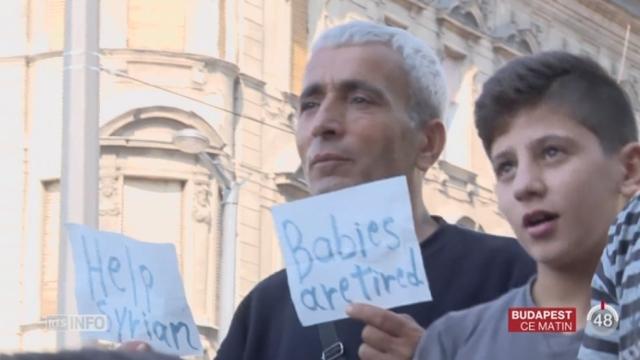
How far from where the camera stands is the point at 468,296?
4.52 m

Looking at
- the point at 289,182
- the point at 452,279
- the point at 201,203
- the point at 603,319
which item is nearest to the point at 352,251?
the point at 452,279

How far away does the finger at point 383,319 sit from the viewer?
161 inches

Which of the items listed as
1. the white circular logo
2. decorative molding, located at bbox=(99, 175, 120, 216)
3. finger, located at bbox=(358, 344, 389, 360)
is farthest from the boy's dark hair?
decorative molding, located at bbox=(99, 175, 120, 216)

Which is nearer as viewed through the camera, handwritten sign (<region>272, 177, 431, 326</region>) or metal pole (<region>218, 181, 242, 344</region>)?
handwritten sign (<region>272, 177, 431, 326</region>)

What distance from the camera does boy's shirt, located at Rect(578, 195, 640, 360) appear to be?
304 cm

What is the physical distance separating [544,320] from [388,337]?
0.37 metres

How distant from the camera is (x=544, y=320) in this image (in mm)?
3830

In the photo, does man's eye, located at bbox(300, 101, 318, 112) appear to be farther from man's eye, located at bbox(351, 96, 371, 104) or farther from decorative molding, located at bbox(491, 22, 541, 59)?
decorative molding, located at bbox(491, 22, 541, 59)

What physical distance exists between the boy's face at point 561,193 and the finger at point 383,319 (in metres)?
0.33

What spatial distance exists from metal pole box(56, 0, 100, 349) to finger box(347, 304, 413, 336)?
22.2 feet

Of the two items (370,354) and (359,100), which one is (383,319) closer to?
(370,354)

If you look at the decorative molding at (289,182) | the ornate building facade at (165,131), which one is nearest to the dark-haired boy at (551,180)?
the ornate building facade at (165,131)

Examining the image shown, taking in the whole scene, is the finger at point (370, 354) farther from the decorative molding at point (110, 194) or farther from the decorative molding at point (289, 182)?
the decorative molding at point (289, 182)

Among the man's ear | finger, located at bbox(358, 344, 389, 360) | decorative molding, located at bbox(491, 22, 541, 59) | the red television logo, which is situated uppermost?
decorative molding, located at bbox(491, 22, 541, 59)
